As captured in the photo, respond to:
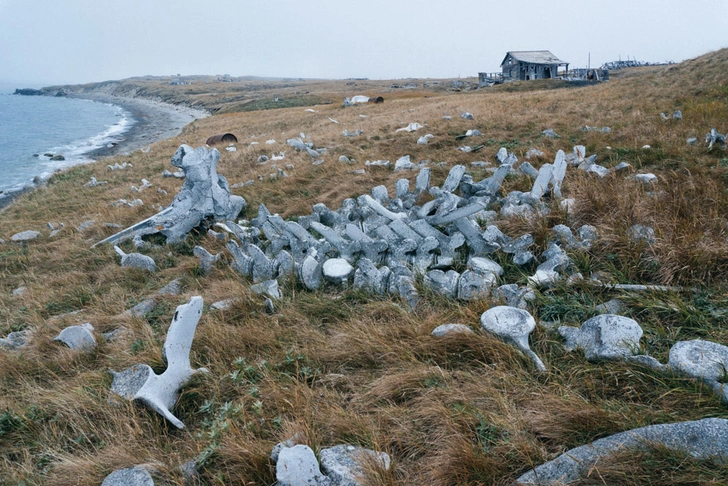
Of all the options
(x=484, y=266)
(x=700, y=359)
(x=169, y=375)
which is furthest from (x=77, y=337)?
(x=700, y=359)

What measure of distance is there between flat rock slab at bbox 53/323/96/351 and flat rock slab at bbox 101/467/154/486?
2.01 meters

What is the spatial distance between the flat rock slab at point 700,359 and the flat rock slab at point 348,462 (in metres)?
1.69

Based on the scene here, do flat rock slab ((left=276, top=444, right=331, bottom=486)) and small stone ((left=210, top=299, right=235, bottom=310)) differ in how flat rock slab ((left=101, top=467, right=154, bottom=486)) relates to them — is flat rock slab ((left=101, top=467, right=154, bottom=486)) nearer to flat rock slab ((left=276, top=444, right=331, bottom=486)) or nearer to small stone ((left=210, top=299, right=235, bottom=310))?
flat rock slab ((left=276, top=444, right=331, bottom=486))

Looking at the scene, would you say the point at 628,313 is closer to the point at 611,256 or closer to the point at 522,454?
the point at 611,256

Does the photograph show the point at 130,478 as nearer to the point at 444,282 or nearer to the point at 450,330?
the point at 450,330

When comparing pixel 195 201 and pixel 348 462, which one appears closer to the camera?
pixel 348 462

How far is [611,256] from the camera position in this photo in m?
3.75

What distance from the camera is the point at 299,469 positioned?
7.05 ft

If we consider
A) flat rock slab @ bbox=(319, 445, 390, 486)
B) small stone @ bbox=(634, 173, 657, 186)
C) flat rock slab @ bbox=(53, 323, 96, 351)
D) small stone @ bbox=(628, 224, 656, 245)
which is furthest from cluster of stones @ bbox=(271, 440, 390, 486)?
small stone @ bbox=(634, 173, 657, 186)

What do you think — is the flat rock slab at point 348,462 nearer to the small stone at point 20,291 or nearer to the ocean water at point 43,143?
the small stone at point 20,291

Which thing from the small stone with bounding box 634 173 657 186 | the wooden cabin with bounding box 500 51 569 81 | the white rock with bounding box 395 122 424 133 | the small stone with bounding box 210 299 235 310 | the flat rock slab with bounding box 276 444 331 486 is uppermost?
the wooden cabin with bounding box 500 51 569 81

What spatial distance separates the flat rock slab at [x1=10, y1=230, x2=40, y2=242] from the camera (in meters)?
8.48

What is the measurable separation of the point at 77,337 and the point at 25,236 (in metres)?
6.11

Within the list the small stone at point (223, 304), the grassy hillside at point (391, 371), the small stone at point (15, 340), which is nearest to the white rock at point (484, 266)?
the grassy hillside at point (391, 371)
